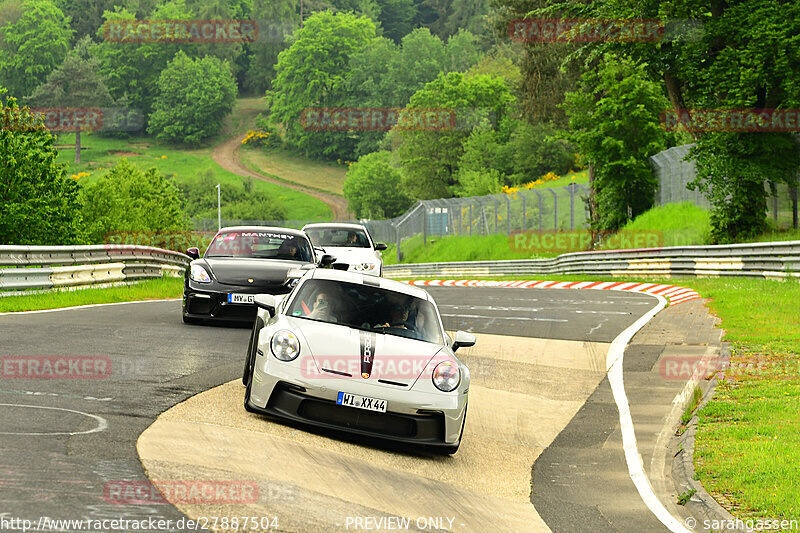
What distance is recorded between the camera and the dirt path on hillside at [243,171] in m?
131

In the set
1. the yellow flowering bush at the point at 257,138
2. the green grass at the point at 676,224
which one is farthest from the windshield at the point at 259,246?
the yellow flowering bush at the point at 257,138

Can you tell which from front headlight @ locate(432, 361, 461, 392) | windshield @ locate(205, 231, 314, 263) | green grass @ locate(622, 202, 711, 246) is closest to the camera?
front headlight @ locate(432, 361, 461, 392)

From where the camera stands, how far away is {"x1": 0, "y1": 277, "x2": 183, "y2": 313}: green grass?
17594 mm

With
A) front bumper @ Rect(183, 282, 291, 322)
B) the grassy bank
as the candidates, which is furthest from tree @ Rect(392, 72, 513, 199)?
front bumper @ Rect(183, 282, 291, 322)

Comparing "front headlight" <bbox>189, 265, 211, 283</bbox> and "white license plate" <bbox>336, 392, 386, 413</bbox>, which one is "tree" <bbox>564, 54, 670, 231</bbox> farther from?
"white license plate" <bbox>336, 392, 386, 413</bbox>

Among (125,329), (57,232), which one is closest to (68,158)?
(57,232)

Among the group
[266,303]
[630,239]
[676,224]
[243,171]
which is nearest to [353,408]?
[266,303]

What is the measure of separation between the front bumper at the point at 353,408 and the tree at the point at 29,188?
136ft

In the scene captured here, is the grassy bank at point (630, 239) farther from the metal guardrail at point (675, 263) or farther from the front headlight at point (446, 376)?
the front headlight at point (446, 376)

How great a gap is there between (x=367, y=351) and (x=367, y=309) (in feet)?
2.95

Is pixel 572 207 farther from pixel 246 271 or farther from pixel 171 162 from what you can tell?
pixel 171 162

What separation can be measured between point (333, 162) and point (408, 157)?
206 feet

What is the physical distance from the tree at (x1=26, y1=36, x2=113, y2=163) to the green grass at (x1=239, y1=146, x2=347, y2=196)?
25504mm

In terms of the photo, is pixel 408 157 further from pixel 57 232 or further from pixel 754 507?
pixel 754 507
